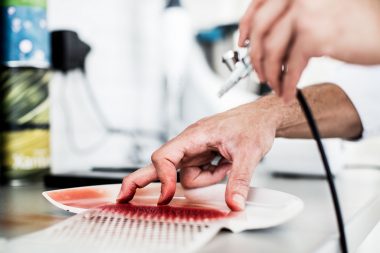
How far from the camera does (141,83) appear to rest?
144cm

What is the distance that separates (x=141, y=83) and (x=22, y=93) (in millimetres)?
380

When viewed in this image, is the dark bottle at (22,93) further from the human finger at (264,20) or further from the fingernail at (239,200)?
the human finger at (264,20)

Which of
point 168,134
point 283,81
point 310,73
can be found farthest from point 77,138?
point 283,81

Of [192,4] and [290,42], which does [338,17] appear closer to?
[290,42]

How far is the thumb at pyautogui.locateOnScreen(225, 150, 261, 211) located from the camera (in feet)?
2.46

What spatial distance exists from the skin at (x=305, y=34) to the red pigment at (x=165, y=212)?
22 centimetres

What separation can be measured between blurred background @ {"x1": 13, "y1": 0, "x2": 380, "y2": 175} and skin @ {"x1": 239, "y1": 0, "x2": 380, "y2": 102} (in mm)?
740

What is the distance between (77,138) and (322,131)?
59 centimetres

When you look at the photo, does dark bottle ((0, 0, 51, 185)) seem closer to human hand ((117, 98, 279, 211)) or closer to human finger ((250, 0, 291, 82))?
human hand ((117, 98, 279, 211))

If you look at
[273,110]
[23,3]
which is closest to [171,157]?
[273,110]

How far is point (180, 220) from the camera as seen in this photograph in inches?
26.9

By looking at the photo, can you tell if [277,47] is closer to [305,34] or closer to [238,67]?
[305,34]

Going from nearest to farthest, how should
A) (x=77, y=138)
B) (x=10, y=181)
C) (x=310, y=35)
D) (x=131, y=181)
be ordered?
1. (x=310, y=35)
2. (x=131, y=181)
3. (x=10, y=181)
4. (x=77, y=138)

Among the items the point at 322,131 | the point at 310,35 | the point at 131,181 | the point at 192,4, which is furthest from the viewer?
the point at 192,4
